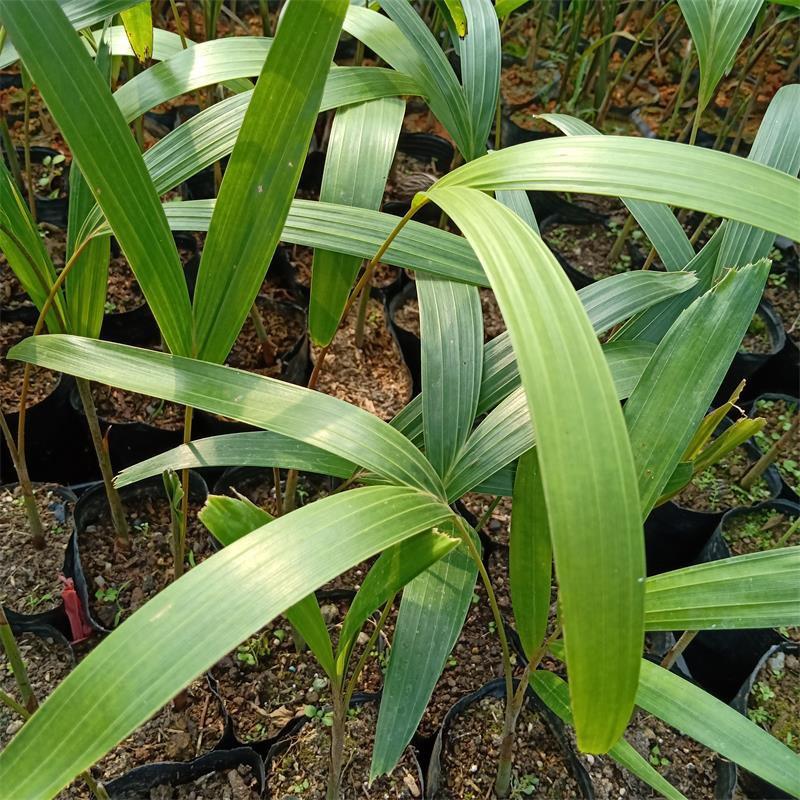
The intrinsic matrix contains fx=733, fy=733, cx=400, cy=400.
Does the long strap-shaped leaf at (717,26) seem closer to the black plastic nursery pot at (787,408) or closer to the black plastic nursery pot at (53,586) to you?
the black plastic nursery pot at (787,408)

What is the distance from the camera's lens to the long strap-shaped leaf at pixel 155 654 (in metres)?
0.39

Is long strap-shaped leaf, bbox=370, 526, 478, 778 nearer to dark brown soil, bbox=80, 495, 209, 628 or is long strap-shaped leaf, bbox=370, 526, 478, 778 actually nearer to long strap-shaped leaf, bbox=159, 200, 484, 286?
long strap-shaped leaf, bbox=159, 200, 484, 286

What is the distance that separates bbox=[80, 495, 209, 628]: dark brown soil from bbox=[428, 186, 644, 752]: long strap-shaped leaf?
739mm

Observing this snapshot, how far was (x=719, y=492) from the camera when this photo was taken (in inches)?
48.4

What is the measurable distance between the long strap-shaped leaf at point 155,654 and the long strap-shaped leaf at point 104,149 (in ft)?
0.83

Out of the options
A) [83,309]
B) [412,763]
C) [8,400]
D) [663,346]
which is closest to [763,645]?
[412,763]

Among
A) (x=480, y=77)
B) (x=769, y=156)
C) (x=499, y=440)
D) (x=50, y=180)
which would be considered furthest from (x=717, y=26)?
(x=50, y=180)

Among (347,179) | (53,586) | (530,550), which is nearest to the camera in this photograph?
(530,550)

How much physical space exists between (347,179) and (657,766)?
81cm

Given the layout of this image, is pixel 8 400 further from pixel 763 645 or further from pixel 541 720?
pixel 763 645

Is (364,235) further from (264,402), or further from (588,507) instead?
(588,507)

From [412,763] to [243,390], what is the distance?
1.76 ft

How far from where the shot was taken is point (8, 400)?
1159mm

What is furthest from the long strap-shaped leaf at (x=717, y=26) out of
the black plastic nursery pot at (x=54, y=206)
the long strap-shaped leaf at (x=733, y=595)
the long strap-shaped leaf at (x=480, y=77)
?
the black plastic nursery pot at (x=54, y=206)
